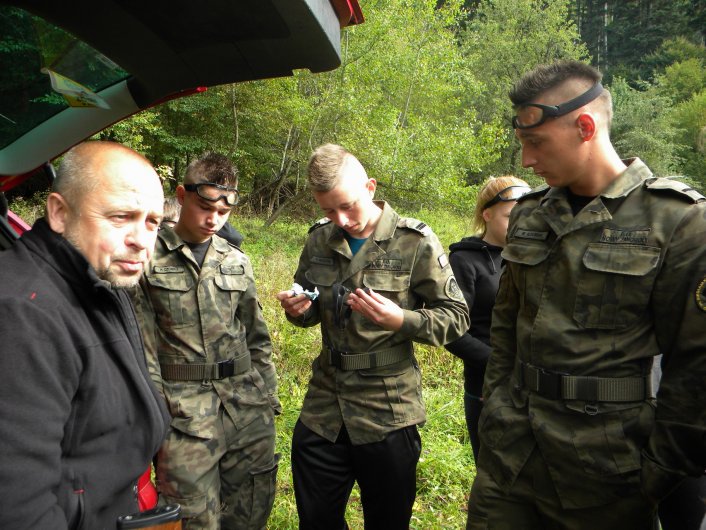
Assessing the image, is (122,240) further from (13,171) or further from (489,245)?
(489,245)

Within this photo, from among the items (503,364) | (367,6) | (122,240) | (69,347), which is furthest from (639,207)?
(367,6)

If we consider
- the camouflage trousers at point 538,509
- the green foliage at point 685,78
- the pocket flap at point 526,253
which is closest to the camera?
the camouflage trousers at point 538,509

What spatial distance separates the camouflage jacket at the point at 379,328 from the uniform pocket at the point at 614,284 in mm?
828

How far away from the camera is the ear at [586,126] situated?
87.2 inches

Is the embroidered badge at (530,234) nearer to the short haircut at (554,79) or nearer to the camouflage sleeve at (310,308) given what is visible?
the short haircut at (554,79)

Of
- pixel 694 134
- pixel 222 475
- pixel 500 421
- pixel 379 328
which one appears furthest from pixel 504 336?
pixel 694 134

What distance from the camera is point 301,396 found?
562 centimetres

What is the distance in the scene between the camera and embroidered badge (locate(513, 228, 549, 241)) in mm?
2381

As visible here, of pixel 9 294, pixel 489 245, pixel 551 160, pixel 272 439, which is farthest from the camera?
pixel 489 245

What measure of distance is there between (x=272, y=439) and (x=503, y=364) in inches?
57.5

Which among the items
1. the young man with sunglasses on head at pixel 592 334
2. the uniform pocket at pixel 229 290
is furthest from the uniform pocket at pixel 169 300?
the young man with sunglasses on head at pixel 592 334

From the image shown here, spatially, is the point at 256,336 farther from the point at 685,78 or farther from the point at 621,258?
the point at 685,78

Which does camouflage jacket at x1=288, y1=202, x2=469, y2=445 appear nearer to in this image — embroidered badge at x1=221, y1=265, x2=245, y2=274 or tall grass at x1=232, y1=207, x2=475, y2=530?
embroidered badge at x1=221, y1=265, x2=245, y2=274

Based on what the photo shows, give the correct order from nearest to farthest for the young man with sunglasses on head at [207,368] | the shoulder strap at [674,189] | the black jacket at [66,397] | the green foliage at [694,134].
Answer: the black jacket at [66,397] → the shoulder strap at [674,189] → the young man with sunglasses on head at [207,368] → the green foliage at [694,134]
